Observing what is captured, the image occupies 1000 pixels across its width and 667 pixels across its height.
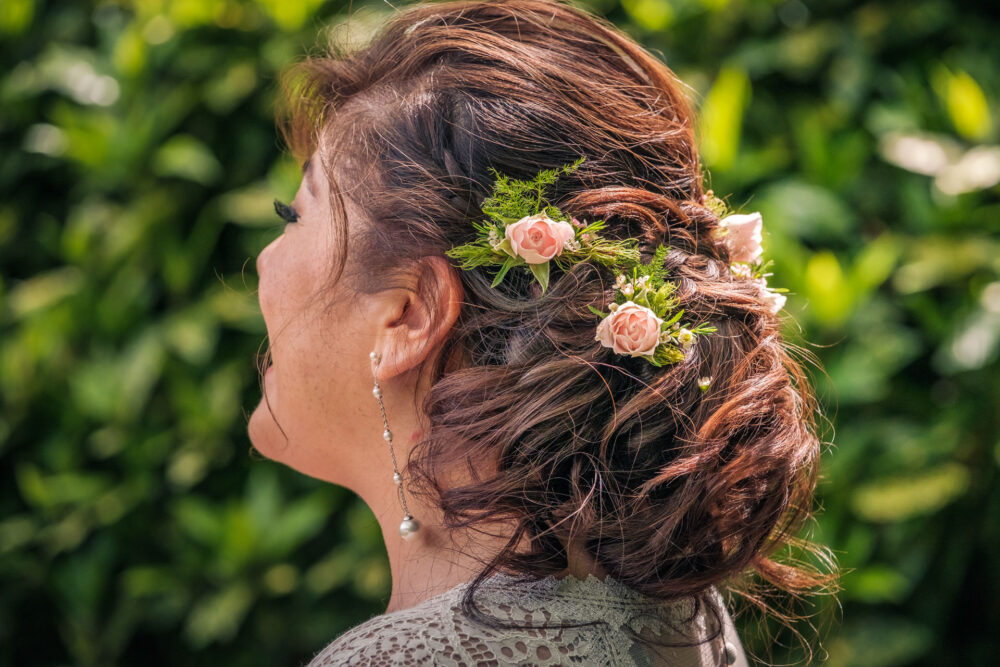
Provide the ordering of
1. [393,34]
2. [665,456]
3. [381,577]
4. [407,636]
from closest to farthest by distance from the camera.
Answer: [407,636] → [665,456] → [393,34] → [381,577]

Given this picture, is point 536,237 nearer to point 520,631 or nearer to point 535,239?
point 535,239

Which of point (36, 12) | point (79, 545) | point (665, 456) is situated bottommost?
point (79, 545)

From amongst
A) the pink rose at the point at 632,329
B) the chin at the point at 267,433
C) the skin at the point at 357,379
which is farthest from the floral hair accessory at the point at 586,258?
the chin at the point at 267,433

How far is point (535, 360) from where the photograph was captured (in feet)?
3.91

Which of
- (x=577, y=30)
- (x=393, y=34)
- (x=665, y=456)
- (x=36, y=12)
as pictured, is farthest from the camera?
(x=36, y=12)

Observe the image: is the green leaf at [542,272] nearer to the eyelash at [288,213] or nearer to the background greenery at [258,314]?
the eyelash at [288,213]

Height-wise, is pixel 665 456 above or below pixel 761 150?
above

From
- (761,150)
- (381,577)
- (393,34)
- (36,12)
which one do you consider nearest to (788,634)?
(381,577)

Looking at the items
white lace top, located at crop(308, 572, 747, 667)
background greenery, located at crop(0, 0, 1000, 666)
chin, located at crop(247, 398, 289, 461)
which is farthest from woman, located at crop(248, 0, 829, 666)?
background greenery, located at crop(0, 0, 1000, 666)

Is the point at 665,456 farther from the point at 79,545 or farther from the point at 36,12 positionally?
the point at 36,12

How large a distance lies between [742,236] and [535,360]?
0.43 meters

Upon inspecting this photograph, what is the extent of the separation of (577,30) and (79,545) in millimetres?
2224

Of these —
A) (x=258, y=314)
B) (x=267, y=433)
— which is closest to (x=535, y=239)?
(x=267, y=433)

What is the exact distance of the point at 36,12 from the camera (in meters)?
2.97
